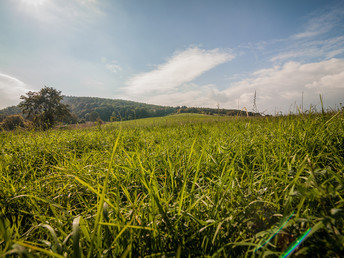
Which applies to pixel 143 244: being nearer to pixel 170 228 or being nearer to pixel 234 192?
pixel 170 228

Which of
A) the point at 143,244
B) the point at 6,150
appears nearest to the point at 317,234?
the point at 143,244

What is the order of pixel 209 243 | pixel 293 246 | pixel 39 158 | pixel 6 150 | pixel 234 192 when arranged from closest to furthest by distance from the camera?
pixel 293 246
pixel 209 243
pixel 234 192
pixel 39 158
pixel 6 150

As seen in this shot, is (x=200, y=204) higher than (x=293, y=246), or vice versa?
(x=293, y=246)

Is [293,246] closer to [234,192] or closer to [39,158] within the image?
[234,192]

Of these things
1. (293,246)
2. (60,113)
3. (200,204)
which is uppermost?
(60,113)

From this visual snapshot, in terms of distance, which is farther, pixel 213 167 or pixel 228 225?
pixel 213 167

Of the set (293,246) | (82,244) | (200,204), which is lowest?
(82,244)

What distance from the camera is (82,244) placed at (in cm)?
99

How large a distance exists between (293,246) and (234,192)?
535mm

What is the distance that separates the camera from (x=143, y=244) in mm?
939

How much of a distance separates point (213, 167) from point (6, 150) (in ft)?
17.5

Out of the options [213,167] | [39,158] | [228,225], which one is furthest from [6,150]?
[228,225]

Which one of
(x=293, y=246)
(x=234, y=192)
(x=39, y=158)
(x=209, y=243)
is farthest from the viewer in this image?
(x=39, y=158)


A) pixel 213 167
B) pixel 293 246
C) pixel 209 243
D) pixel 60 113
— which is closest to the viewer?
pixel 293 246
